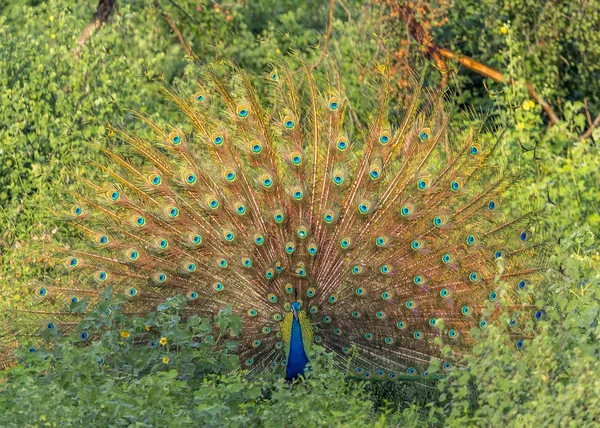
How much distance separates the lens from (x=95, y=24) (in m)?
14.3

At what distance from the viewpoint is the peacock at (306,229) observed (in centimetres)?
976

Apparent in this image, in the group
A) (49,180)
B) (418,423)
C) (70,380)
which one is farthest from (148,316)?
(49,180)

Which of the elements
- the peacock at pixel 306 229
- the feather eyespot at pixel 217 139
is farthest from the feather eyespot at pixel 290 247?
the feather eyespot at pixel 217 139

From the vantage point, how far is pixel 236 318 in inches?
351

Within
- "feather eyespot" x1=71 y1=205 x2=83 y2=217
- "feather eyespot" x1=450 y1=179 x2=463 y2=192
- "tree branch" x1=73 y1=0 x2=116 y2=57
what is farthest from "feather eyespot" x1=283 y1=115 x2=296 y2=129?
"tree branch" x1=73 y1=0 x2=116 y2=57

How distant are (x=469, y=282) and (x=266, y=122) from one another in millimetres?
1917

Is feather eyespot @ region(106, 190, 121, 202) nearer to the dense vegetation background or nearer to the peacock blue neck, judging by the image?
the dense vegetation background

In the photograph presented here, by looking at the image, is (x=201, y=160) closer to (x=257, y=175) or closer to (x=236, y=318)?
(x=257, y=175)

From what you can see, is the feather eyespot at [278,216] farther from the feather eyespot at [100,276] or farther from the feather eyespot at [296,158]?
the feather eyespot at [100,276]

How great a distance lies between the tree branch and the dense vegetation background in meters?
0.05

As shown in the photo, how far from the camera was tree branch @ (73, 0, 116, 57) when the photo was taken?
13796mm

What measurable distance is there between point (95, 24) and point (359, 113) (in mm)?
4018

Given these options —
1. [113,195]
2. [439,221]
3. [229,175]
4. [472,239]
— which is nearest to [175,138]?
[229,175]

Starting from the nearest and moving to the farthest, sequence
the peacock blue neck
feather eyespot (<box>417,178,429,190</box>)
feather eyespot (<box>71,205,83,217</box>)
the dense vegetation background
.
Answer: the dense vegetation background → the peacock blue neck → feather eyespot (<box>417,178,429,190</box>) → feather eyespot (<box>71,205,83,217</box>)
